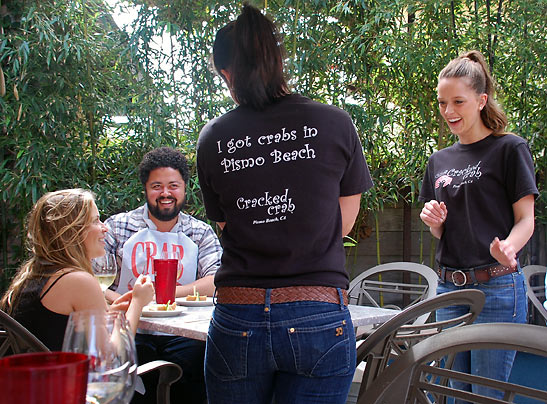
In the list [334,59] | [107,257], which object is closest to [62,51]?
[334,59]

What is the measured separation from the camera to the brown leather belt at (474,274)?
1.91 meters

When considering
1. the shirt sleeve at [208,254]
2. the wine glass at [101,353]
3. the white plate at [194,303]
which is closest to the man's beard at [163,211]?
the shirt sleeve at [208,254]

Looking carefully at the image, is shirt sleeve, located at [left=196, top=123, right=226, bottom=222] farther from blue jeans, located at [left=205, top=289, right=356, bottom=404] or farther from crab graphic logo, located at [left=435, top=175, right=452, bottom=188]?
crab graphic logo, located at [left=435, top=175, right=452, bottom=188]

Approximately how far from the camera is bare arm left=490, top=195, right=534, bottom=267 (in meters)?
1.76

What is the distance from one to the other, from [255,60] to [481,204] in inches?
39.1

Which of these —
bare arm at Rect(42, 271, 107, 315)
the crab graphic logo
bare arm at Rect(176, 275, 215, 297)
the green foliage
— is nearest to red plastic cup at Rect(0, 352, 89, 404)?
bare arm at Rect(42, 271, 107, 315)

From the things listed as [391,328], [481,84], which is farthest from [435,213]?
[391,328]

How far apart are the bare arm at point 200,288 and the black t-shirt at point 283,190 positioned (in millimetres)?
1286

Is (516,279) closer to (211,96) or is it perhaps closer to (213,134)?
(213,134)

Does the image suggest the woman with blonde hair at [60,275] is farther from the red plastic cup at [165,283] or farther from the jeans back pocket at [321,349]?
the jeans back pocket at [321,349]

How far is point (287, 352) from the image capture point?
1257 millimetres

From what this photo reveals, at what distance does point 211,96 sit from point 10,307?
234 cm

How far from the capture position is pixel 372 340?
132 centimetres

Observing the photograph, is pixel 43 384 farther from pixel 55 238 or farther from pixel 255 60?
pixel 55 238
